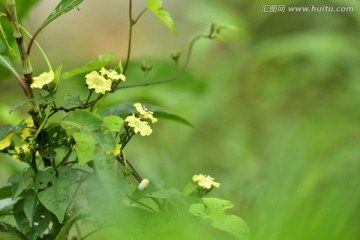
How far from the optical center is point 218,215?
0.83m

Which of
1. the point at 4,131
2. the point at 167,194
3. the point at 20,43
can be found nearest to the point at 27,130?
the point at 4,131

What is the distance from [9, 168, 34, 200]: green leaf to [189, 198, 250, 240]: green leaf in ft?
0.84

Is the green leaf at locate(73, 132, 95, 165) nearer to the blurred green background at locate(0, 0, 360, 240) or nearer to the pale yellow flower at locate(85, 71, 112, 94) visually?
the pale yellow flower at locate(85, 71, 112, 94)

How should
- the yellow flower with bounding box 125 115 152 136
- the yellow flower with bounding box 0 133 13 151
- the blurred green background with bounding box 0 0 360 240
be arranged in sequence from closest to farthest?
the yellow flower with bounding box 125 115 152 136
the yellow flower with bounding box 0 133 13 151
the blurred green background with bounding box 0 0 360 240

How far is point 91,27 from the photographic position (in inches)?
156

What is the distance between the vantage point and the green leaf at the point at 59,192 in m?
0.86

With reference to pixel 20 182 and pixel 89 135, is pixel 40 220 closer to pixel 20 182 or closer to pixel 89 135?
pixel 20 182

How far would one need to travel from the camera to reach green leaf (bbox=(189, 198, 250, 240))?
2.61 feet

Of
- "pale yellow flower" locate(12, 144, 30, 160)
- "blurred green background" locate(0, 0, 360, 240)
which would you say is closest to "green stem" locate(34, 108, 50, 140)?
"pale yellow flower" locate(12, 144, 30, 160)

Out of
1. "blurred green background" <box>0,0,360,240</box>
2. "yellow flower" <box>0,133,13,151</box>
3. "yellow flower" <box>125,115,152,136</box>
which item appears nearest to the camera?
"yellow flower" <box>125,115,152,136</box>

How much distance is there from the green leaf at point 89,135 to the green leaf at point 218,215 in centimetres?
15

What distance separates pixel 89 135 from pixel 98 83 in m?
0.14

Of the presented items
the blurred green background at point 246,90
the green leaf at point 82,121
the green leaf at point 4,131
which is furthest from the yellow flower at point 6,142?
the blurred green background at point 246,90

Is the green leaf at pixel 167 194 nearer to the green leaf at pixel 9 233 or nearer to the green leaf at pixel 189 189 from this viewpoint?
the green leaf at pixel 189 189
